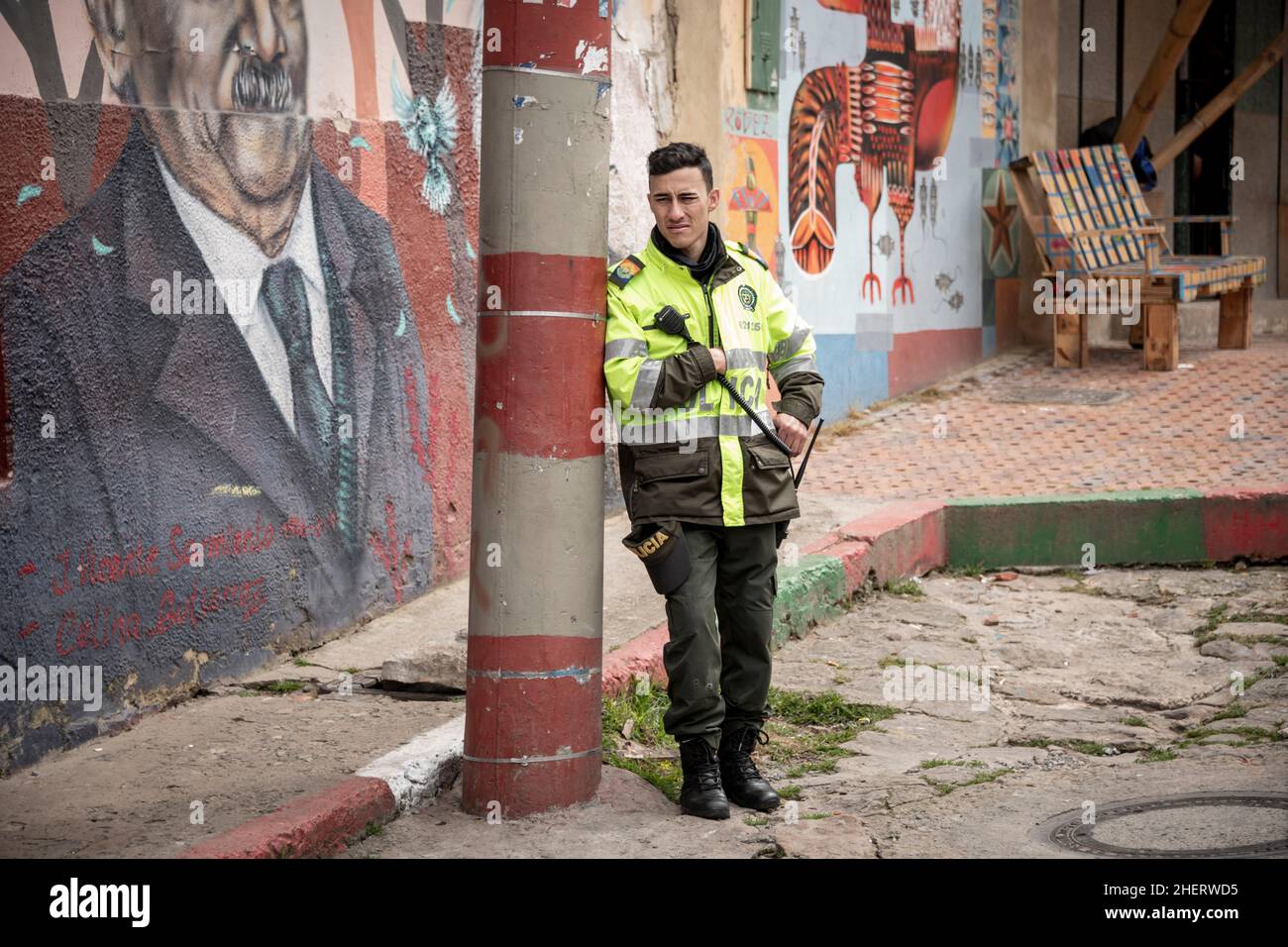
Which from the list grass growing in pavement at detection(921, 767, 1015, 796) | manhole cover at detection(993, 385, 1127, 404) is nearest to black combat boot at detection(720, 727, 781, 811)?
grass growing in pavement at detection(921, 767, 1015, 796)

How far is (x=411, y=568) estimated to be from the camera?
6.11 m

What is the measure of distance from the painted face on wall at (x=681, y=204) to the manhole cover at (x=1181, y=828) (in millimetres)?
1871

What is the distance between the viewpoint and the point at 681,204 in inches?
158

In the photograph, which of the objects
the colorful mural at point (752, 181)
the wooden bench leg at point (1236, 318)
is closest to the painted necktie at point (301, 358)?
the colorful mural at point (752, 181)

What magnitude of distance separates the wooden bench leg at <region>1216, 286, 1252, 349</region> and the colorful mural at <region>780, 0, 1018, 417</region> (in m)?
1.83

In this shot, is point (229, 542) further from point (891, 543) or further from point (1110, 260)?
point (1110, 260)

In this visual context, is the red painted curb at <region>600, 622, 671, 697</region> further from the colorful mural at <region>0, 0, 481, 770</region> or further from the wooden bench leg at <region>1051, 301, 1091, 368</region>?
the wooden bench leg at <region>1051, 301, 1091, 368</region>

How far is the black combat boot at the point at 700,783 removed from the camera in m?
4.04

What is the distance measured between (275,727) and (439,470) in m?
1.82

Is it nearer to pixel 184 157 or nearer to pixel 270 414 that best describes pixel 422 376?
pixel 270 414

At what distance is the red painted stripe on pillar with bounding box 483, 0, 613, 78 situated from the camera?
3848 mm

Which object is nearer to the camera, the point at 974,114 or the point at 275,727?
the point at 275,727

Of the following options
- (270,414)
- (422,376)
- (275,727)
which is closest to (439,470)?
(422,376)

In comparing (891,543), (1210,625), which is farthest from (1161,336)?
(1210,625)
